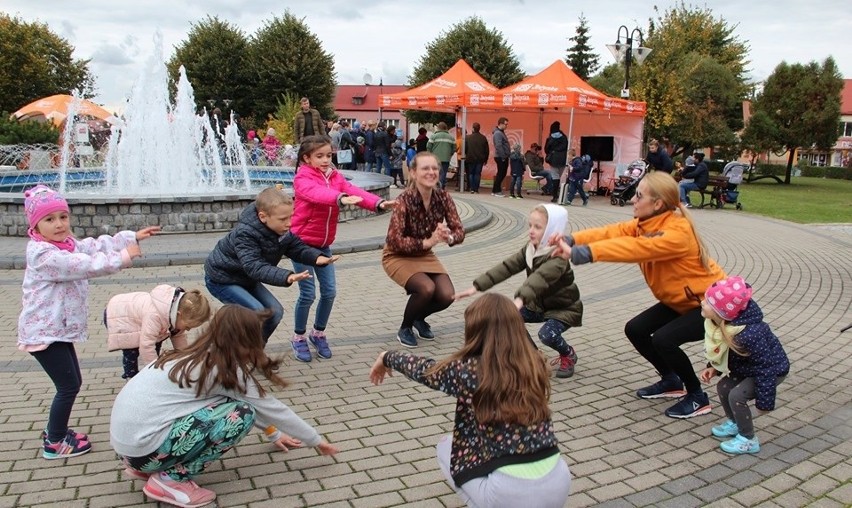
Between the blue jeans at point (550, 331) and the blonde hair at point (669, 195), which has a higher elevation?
the blonde hair at point (669, 195)

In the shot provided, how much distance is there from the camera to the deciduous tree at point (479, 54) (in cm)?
4397

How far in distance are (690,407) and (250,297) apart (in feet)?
10.6

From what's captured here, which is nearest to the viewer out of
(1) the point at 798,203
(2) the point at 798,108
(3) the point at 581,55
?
(1) the point at 798,203

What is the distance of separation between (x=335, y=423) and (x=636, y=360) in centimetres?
279

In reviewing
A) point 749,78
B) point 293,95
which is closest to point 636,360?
point 293,95

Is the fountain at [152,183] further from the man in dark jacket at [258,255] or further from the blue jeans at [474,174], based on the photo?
the man in dark jacket at [258,255]

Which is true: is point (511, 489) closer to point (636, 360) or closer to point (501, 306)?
point (501, 306)

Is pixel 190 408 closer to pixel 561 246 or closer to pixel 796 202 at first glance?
pixel 561 246

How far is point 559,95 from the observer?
1794 cm

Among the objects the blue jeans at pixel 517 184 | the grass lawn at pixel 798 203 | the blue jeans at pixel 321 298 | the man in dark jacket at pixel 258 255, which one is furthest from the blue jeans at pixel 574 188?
the man in dark jacket at pixel 258 255

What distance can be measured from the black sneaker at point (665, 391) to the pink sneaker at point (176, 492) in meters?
3.14

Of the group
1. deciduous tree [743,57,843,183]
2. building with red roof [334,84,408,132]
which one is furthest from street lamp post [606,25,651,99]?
building with red roof [334,84,408,132]

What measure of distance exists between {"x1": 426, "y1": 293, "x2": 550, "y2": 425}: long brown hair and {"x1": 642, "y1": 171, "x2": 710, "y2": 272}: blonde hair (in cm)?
186

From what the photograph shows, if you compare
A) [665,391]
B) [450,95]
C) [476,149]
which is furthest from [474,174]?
[665,391]
